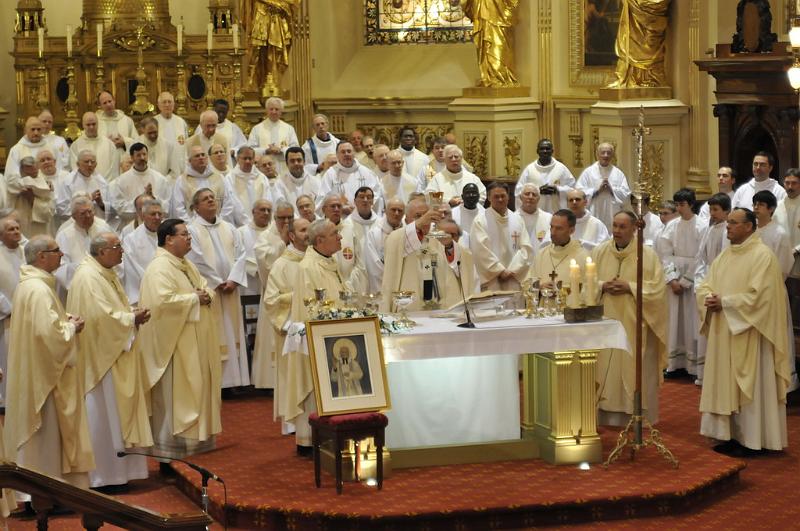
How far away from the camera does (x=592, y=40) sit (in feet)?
63.3

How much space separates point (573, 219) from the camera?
10672 millimetres

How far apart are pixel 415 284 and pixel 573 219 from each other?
50.4 inches

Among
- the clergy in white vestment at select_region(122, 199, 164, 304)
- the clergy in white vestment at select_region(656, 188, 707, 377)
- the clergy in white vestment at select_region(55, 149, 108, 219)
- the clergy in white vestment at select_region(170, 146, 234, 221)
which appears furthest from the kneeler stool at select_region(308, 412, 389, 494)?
the clergy in white vestment at select_region(55, 149, 108, 219)

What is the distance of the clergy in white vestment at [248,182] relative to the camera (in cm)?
1440

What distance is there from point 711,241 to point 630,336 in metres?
2.10

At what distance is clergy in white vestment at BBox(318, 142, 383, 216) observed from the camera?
1485 centimetres

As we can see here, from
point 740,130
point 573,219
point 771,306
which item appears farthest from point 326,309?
point 740,130

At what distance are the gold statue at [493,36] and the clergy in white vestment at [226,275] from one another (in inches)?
316

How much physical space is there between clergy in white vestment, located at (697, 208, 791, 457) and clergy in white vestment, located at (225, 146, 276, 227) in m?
5.70

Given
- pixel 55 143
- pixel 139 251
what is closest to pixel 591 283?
pixel 139 251

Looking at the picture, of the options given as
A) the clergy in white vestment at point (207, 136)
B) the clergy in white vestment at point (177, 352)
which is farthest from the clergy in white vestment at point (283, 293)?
the clergy in white vestment at point (207, 136)

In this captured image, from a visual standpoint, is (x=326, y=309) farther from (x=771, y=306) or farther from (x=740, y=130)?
(x=740, y=130)

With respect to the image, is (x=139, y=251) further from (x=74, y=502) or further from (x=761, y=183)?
(x=74, y=502)

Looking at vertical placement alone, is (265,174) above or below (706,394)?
above
